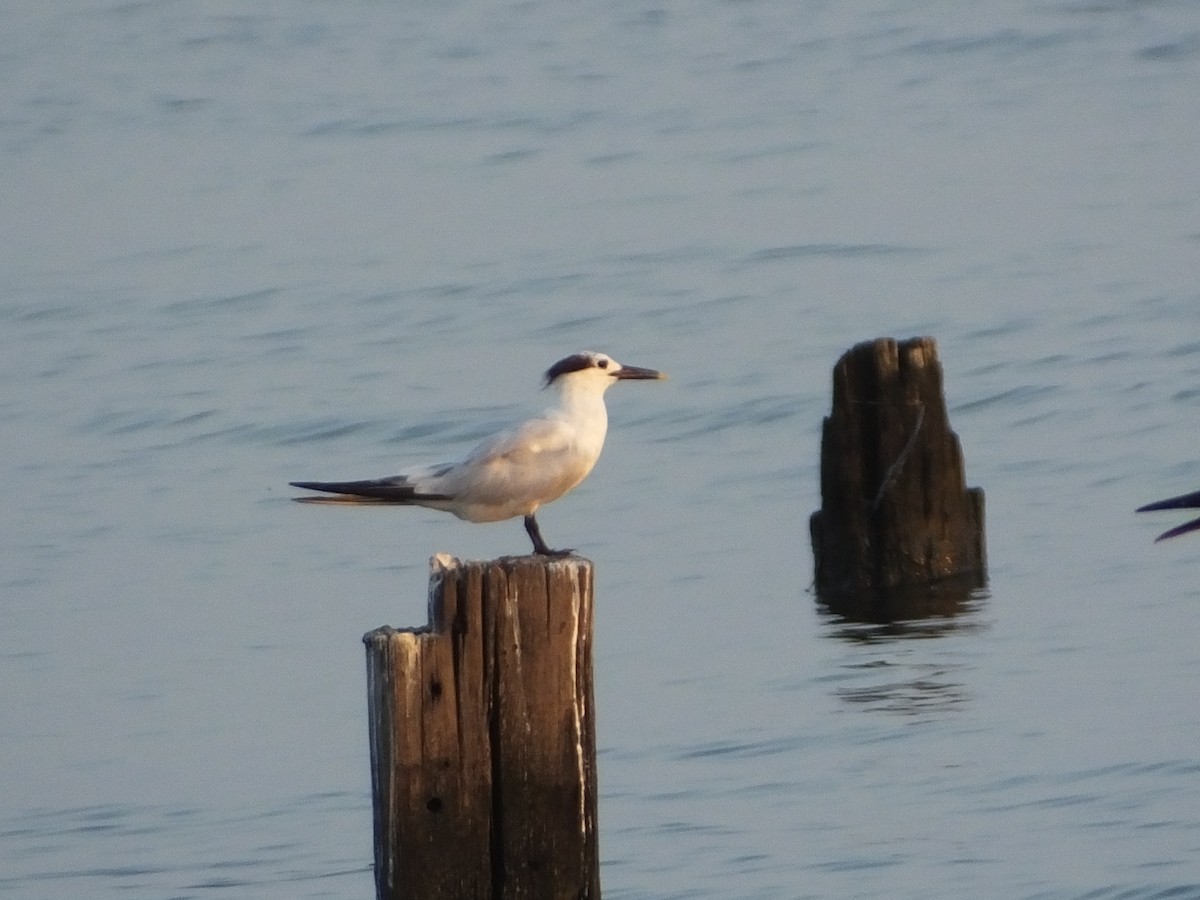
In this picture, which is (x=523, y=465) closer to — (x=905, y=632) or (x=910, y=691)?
(x=910, y=691)

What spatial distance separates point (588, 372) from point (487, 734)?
207 centimetres

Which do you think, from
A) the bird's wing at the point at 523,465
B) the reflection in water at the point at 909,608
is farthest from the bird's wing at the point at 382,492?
the reflection in water at the point at 909,608

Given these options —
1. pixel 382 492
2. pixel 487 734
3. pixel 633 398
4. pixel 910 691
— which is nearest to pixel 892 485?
pixel 910 691

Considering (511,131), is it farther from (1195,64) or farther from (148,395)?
(148,395)

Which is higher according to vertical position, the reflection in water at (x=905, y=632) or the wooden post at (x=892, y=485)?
the wooden post at (x=892, y=485)

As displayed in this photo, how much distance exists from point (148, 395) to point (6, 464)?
7.87 ft

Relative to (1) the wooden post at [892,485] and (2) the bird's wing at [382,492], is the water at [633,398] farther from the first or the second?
(2) the bird's wing at [382,492]

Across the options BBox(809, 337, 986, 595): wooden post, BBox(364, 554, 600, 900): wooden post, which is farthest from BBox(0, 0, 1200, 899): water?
BBox(364, 554, 600, 900): wooden post

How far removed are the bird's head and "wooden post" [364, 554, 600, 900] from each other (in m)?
1.86

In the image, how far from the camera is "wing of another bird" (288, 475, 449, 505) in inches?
287

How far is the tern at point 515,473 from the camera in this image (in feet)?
24.1

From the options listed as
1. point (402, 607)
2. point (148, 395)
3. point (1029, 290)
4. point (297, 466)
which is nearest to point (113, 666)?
point (402, 607)

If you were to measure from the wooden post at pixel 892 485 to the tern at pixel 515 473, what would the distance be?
2904mm

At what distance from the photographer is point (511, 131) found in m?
27.6
